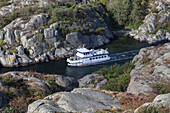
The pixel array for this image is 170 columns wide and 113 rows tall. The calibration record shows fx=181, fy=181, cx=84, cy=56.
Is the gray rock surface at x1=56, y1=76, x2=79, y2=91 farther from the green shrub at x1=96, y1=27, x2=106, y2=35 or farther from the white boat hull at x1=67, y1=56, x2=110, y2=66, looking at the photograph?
the green shrub at x1=96, y1=27, x2=106, y2=35

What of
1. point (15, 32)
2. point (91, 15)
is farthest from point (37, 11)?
point (91, 15)

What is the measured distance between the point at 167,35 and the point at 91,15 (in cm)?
3560

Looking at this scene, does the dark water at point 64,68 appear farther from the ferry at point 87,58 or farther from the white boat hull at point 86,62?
the ferry at point 87,58

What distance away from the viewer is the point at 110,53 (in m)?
66.4

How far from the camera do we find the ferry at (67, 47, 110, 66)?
58778 millimetres

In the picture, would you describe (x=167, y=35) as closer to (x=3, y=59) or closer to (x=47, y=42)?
(x=47, y=42)

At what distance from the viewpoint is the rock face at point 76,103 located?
10.9 metres

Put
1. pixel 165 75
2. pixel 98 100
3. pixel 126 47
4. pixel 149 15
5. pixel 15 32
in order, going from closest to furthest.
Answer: pixel 98 100 < pixel 165 75 < pixel 15 32 < pixel 126 47 < pixel 149 15

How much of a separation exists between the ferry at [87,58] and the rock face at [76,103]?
4529 cm

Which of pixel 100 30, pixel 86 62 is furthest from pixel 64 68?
pixel 100 30

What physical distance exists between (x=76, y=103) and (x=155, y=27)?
83.9m

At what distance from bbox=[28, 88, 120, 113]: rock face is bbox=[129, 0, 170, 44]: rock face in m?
70.5

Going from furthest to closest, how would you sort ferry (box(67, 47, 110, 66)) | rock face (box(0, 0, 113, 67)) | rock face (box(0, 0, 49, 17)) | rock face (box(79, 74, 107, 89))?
1. rock face (box(0, 0, 49, 17))
2. rock face (box(0, 0, 113, 67))
3. ferry (box(67, 47, 110, 66))
4. rock face (box(79, 74, 107, 89))

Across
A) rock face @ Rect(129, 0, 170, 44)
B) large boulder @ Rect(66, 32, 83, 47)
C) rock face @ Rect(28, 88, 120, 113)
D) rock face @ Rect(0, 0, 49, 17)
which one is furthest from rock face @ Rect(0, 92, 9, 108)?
rock face @ Rect(0, 0, 49, 17)
